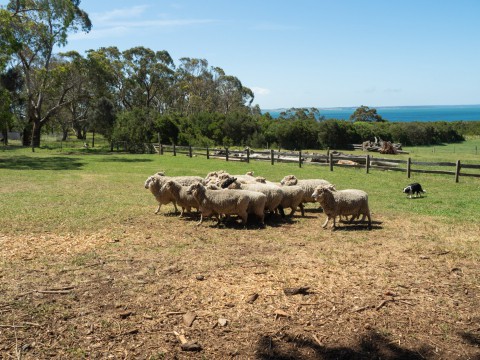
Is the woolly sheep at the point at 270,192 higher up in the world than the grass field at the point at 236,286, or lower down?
higher up

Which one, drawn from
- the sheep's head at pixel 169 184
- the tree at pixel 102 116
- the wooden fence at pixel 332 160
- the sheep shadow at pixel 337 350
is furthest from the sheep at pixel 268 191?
the tree at pixel 102 116

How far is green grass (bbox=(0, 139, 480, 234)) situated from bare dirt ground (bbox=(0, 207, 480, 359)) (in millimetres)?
1667

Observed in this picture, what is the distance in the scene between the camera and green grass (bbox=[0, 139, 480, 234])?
1092 cm

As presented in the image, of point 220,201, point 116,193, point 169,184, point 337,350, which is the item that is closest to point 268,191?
point 220,201

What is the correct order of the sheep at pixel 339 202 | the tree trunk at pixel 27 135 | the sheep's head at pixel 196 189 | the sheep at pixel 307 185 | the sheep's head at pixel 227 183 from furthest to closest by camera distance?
the tree trunk at pixel 27 135
the sheep at pixel 307 185
the sheep's head at pixel 227 183
the sheep's head at pixel 196 189
the sheep at pixel 339 202

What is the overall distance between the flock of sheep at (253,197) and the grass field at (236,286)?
465 mm

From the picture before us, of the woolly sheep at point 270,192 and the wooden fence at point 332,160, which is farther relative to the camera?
the wooden fence at point 332,160

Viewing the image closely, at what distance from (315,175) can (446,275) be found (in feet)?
46.5

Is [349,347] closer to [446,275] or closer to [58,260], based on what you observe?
[446,275]

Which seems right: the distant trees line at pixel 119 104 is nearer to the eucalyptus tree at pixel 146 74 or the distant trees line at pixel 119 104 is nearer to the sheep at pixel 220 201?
the eucalyptus tree at pixel 146 74

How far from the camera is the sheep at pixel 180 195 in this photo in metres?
10.9

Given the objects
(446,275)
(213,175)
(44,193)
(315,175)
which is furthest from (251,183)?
(315,175)

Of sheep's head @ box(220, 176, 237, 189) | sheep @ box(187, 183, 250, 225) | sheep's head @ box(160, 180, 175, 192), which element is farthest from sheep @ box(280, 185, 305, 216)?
sheep's head @ box(160, 180, 175, 192)

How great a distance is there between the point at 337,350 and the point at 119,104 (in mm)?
66974
